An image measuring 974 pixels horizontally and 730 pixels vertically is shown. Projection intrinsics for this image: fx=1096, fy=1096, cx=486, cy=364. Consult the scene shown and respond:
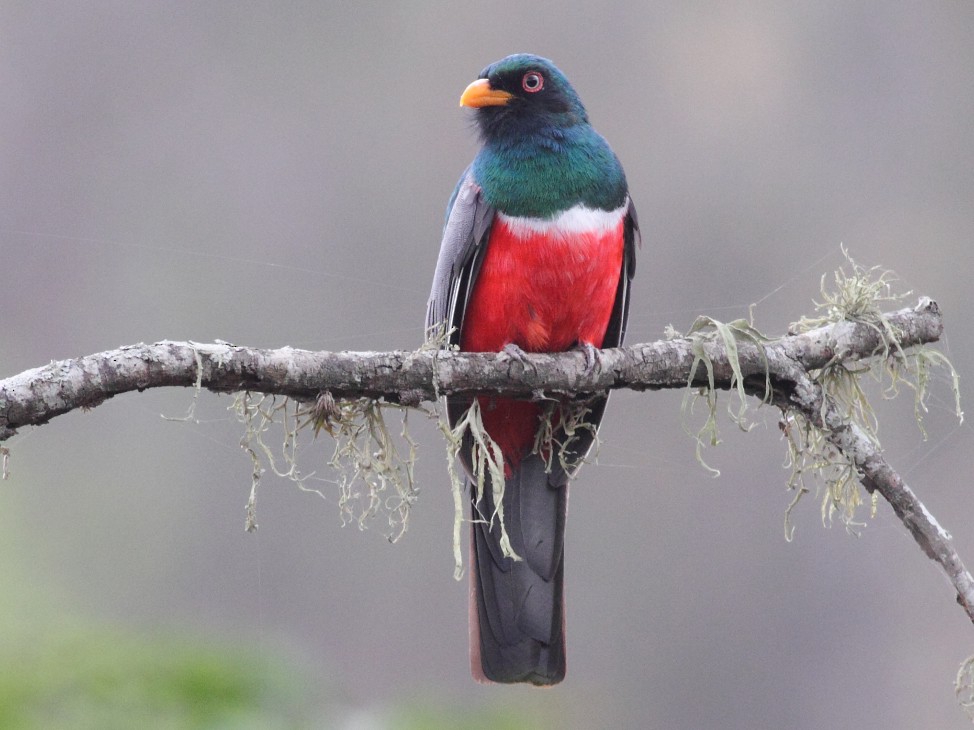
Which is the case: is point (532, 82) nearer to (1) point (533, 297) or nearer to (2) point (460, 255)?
(2) point (460, 255)

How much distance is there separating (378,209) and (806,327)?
6.52 metres

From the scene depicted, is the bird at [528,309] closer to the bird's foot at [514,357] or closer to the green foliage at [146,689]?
the bird's foot at [514,357]

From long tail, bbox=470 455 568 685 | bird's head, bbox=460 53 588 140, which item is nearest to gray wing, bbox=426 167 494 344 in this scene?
A: bird's head, bbox=460 53 588 140

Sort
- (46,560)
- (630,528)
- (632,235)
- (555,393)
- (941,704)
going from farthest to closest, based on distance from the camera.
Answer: (46,560), (630,528), (941,704), (632,235), (555,393)

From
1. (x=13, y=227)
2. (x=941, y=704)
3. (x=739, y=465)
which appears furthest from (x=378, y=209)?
(x=941, y=704)

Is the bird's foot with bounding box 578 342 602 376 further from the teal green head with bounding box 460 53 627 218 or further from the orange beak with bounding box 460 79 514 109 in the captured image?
the orange beak with bounding box 460 79 514 109

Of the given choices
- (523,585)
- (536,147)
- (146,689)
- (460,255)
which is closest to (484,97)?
(536,147)

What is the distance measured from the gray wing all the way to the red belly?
28mm

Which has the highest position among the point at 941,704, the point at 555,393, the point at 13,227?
the point at 13,227

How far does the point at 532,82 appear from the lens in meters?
3.55

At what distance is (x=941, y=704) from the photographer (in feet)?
23.7

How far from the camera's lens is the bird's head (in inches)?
136

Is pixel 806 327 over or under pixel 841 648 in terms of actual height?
over

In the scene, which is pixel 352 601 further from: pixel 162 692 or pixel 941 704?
pixel 162 692
